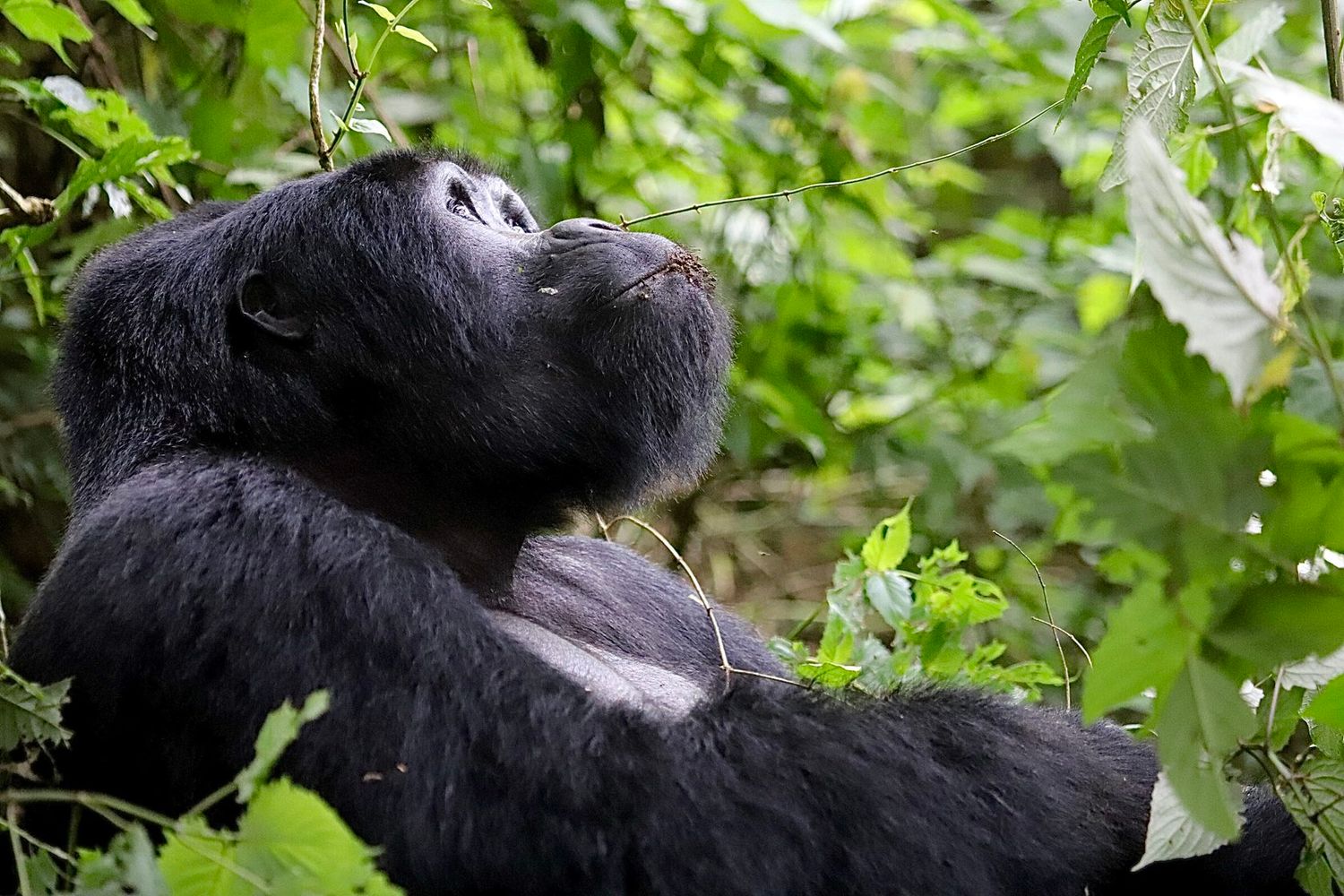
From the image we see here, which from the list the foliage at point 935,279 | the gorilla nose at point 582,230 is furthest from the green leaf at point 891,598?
the gorilla nose at point 582,230

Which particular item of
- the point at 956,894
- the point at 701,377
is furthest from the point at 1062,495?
the point at 956,894

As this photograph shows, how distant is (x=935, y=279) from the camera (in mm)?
5879

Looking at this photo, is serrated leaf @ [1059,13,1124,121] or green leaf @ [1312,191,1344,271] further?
serrated leaf @ [1059,13,1124,121]

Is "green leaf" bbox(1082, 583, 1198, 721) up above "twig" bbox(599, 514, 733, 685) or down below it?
above

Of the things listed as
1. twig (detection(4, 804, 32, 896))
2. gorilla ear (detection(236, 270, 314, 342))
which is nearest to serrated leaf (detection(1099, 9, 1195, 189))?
gorilla ear (detection(236, 270, 314, 342))

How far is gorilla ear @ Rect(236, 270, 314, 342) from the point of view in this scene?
2529mm

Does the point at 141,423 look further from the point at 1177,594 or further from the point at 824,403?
the point at 824,403

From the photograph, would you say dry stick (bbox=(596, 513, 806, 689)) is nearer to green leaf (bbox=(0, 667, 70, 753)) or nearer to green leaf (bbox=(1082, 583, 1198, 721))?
green leaf (bbox=(1082, 583, 1198, 721))

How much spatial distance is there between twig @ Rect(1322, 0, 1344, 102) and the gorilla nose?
1.31 m

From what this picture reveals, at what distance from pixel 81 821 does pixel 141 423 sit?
2.26ft

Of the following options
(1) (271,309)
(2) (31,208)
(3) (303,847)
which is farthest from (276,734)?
(2) (31,208)

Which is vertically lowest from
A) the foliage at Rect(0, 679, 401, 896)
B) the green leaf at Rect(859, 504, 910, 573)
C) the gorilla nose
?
the green leaf at Rect(859, 504, 910, 573)

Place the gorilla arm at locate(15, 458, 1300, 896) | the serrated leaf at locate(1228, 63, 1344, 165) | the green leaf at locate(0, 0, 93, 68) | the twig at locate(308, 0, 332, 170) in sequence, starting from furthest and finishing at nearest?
the twig at locate(308, 0, 332, 170), the green leaf at locate(0, 0, 93, 68), the gorilla arm at locate(15, 458, 1300, 896), the serrated leaf at locate(1228, 63, 1344, 165)

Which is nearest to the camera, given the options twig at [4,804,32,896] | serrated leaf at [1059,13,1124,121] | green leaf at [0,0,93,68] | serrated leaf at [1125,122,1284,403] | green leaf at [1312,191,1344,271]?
serrated leaf at [1125,122,1284,403]
